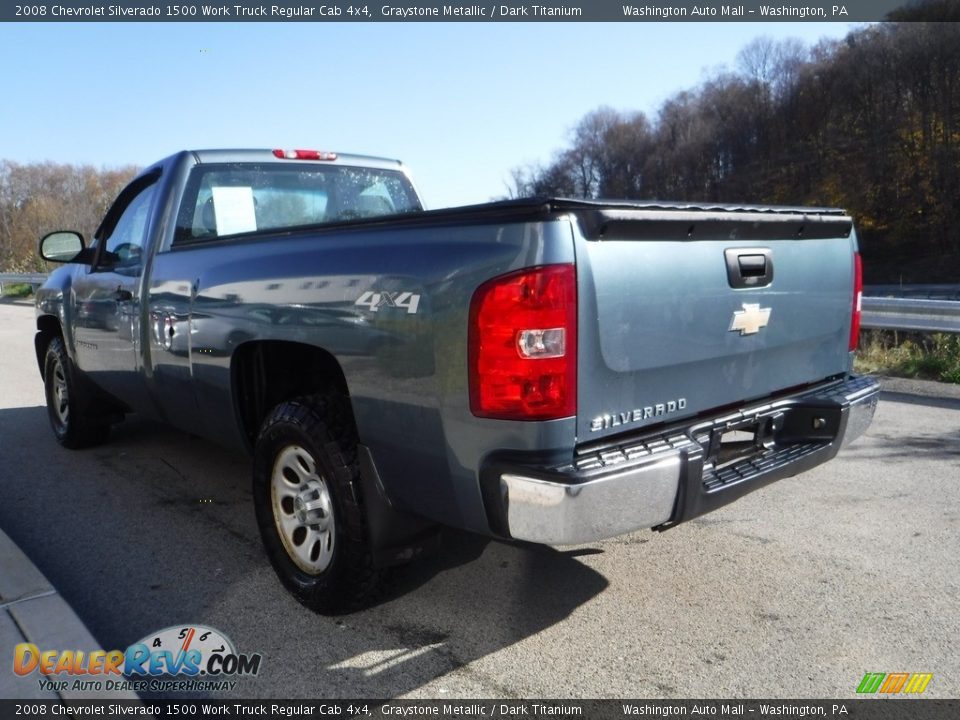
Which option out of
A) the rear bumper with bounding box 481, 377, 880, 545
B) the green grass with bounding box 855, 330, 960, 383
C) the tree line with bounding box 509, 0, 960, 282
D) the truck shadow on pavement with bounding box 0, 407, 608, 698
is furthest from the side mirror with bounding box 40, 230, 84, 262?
the tree line with bounding box 509, 0, 960, 282

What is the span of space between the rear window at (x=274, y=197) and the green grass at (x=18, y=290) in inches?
870

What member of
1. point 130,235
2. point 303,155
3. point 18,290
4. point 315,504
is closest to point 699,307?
point 315,504

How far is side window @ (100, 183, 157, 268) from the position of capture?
15.0ft

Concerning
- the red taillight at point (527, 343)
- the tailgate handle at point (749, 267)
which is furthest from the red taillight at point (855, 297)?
the red taillight at point (527, 343)

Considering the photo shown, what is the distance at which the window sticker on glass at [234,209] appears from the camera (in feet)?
14.6

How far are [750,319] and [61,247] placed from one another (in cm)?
459

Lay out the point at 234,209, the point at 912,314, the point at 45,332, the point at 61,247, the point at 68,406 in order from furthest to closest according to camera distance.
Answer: the point at 912,314
the point at 45,332
the point at 68,406
the point at 61,247
the point at 234,209

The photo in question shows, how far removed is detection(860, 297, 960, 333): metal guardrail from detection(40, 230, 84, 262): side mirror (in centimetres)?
735

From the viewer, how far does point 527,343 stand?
7.77ft

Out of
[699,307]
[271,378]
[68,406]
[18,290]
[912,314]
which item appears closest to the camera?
[699,307]

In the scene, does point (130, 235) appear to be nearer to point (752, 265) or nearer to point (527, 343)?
point (527, 343)

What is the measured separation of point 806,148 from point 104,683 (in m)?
47.3

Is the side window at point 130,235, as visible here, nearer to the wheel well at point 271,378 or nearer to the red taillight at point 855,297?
the wheel well at point 271,378

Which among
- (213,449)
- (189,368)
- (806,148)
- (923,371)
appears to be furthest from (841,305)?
(806,148)
